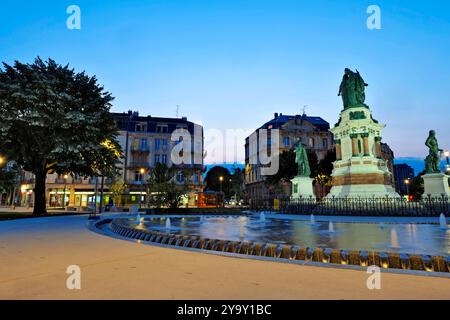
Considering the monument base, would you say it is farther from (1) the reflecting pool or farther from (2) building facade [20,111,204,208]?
(2) building facade [20,111,204,208]

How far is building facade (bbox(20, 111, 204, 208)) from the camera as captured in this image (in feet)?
170

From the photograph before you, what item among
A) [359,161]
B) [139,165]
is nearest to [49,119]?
[359,161]

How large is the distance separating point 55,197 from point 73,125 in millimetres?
36476

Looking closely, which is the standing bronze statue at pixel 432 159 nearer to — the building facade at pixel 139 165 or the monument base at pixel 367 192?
the monument base at pixel 367 192

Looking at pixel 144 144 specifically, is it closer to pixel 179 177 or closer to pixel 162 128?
pixel 162 128

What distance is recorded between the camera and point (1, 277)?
15.8 feet

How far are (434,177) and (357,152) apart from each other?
21.8 ft

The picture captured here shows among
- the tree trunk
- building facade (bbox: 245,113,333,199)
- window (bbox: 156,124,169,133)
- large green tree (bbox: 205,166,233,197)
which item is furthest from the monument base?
large green tree (bbox: 205,166,233,197)

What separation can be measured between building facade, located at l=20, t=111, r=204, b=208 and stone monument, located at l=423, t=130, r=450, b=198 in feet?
113

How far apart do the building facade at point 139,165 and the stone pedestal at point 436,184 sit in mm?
34375

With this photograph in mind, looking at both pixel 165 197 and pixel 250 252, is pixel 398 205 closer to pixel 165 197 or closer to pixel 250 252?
pixel 250 252

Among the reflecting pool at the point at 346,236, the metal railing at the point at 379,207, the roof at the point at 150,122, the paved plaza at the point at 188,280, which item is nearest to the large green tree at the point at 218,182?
Answer: the roof at the point at 150,122
